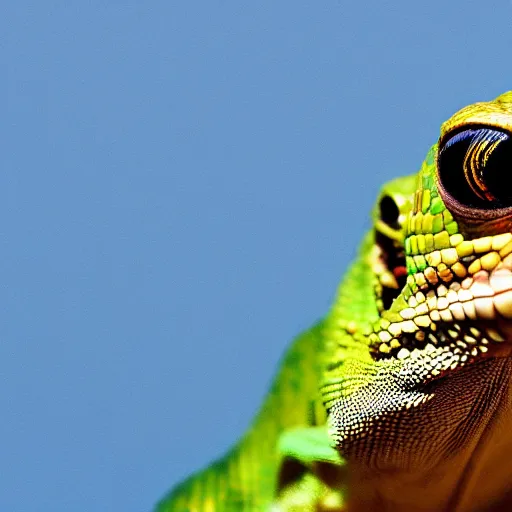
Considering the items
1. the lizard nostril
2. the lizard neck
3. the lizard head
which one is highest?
the lizard nostril

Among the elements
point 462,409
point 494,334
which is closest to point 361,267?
point 462,409

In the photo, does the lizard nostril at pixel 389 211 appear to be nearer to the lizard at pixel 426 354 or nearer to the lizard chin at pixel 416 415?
the lizard at pixel 426 354

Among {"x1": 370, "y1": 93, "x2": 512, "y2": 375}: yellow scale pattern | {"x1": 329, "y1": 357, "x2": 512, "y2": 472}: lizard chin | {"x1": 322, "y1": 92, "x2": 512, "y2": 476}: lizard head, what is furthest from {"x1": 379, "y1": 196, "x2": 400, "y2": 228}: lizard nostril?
{"x1": 329, "y1": 357, "x2": 512, "y2": 472}: lizard chin

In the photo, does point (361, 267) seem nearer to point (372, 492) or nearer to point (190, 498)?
point (372, 492)

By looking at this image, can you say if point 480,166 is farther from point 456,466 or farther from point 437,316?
point 456,466

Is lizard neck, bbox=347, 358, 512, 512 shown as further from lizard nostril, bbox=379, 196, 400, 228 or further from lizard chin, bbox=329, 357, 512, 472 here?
lizard nostril, bbox=379, 196, 400, 228

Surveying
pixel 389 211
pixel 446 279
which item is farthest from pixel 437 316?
pixel 389 211

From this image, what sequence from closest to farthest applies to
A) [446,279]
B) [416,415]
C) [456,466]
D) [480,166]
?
[480,166] < [446,279] < [416,415] < [456,466]
